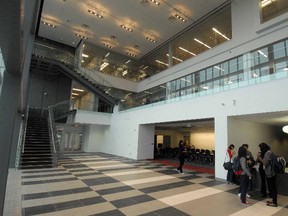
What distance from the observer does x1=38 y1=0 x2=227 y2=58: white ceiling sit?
12.8m

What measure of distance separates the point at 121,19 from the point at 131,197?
13111 millimetres

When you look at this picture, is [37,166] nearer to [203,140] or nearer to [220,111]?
[220,111]

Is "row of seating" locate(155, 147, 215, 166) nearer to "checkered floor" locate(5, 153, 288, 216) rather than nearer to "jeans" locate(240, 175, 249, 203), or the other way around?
"checkered floor" locate(5, 153, 288, 216)

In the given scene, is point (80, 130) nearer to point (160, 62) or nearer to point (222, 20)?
point (160, 62)

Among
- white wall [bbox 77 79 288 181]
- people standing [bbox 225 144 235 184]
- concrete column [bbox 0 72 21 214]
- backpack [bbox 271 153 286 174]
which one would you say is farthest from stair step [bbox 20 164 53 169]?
backpack [bbox 271 153 286 174]

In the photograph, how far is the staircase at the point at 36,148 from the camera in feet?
29.5

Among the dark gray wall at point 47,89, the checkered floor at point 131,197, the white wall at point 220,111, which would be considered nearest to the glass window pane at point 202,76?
the white wall at point 220,111

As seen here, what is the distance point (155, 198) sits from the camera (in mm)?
5137

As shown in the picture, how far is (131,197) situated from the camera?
204 inches

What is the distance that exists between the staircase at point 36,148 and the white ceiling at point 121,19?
8224 mm

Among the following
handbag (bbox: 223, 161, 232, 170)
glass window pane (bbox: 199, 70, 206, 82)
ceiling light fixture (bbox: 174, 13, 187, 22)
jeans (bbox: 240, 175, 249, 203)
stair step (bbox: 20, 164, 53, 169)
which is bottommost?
stair step (bbox: 20, 164, 53, 169)

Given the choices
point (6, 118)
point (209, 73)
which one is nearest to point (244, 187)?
point (6, 118)

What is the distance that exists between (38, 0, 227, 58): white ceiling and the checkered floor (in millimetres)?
10998

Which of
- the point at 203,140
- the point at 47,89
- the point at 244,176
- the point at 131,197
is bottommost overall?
the point at 131,197
